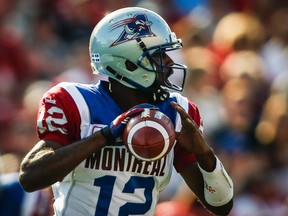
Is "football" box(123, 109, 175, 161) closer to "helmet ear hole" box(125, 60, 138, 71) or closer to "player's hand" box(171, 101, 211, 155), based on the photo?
"player's hand" box(171, 101, 211, 155)

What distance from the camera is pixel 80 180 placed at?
→ 5.18 metres

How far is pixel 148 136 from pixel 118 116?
0.28 m

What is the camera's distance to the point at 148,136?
478cm

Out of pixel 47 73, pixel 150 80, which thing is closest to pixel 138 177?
pixel 150 80

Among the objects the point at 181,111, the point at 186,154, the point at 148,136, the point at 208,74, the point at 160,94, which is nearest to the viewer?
the point at 148,136

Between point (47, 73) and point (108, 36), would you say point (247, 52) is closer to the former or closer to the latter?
point (47, 73)

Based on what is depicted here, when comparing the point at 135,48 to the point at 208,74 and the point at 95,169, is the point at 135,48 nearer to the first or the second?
the point at 95,169

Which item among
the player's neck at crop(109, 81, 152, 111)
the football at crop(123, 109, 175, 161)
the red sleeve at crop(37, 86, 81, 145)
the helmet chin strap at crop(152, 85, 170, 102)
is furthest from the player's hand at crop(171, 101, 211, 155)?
the red sleeve at crop(37, 86, 81, 145)

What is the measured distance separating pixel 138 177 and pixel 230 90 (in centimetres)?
443

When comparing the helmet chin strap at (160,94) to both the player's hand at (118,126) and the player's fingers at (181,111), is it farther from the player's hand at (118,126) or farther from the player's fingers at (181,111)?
the player's hand at (118,126)

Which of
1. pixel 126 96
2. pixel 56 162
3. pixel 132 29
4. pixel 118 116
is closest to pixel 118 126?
pixel 118 116

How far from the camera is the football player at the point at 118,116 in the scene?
199 inches

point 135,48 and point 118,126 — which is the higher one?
point 135,48

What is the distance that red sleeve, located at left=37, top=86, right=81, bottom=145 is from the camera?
197 inches
